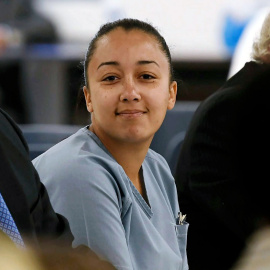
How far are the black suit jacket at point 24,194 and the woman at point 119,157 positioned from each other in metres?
0.11

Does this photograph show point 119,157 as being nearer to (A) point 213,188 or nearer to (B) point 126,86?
(B) point 126,86

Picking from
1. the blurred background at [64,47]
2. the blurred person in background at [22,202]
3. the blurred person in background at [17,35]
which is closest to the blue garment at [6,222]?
the blurred person in background at [22,202]

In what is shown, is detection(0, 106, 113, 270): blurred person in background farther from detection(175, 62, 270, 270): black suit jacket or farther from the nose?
detection(175, 62, 270, 270): black suit jacket

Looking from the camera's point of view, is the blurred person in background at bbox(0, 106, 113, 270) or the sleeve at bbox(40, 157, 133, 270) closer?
the blurred person in background at bbox(0, 106, 113, 270)

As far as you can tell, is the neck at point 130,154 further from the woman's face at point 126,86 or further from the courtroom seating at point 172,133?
the courtroom seating at point 172,133

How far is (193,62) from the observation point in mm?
5461

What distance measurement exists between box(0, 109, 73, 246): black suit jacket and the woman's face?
0.25 m

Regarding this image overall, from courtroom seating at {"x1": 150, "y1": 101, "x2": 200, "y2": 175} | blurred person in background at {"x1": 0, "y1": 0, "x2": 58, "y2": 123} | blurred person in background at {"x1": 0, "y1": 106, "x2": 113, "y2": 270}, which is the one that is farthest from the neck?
blurred person in background at {"x1": 0, "y1": 0, "x2": 58, "y2": 123}

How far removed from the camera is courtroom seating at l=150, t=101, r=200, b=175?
220cm

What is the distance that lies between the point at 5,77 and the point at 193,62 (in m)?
1.36

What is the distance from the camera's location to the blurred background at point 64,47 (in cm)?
535

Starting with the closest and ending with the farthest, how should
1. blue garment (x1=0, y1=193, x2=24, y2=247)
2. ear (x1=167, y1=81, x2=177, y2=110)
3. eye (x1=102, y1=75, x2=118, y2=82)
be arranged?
blue garment (x1=0, y1=193, x2=24, y2=247)
eye (x1=102, y1=75, x2=118, y2=82)
ear (x1=167, y1=81, x2=177, y2=110)

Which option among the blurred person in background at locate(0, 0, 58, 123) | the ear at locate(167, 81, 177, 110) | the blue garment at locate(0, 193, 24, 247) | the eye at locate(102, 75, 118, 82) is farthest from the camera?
the blurred person in background at locate(0, 0, 58, 123)

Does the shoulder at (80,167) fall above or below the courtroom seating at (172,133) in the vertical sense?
above
